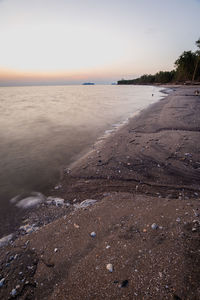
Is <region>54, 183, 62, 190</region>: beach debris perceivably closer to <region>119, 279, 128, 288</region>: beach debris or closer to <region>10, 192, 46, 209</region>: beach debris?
<region>10, 192, 46, 209</region>: beach debris

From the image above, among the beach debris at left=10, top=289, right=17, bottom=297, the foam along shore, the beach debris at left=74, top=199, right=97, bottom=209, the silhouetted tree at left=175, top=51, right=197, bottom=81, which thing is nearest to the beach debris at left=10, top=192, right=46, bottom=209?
the foam along shore

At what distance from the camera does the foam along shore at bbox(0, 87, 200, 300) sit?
6.98 feet

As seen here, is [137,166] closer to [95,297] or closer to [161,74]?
[95,297]

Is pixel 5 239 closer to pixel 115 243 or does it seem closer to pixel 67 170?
pixel 115 243

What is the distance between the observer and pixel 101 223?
331cm

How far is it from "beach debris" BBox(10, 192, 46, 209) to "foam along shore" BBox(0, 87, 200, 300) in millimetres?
425

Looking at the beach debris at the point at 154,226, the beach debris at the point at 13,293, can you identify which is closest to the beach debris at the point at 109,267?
the beach debris at the point at 154,226

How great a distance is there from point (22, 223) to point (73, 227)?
5.51 feet

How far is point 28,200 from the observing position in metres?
4.95

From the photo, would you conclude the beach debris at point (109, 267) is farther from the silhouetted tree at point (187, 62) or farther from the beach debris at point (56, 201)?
the silhouetted tree at point (187, 62)

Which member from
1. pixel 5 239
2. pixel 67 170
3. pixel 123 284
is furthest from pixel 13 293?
pixel 67 170

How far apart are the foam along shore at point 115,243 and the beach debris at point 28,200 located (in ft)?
1.39

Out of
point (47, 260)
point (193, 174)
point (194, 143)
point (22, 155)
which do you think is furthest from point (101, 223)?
point (22, 155)

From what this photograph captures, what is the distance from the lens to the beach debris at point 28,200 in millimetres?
4731
